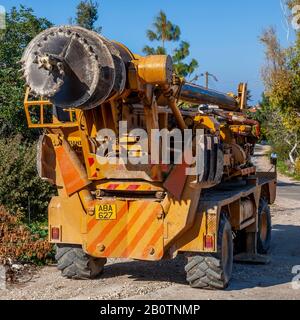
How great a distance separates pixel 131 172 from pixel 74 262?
1.66 meters

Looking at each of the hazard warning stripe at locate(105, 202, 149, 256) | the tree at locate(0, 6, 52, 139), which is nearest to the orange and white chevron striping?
the hazard warning stripe at locate(105, 202, 149, 256)

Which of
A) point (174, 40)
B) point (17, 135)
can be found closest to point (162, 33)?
point (174, 40)

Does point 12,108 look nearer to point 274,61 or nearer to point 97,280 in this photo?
point 97,280

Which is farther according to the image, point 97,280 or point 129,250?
point 97,280

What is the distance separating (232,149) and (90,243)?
3323 mm

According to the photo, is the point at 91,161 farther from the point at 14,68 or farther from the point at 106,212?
the point at 14,68

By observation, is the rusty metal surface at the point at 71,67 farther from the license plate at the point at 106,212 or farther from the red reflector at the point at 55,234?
the red reflector at the point at 55,234

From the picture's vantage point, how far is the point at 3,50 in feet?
58.4

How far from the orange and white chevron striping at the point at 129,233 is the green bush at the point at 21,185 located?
5.13m

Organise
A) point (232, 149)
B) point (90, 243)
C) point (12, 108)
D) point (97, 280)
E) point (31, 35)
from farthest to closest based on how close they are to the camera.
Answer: point (31, 35) < point (12, 108) < point (232, 149) < point (97, 280) < point (90, 243)

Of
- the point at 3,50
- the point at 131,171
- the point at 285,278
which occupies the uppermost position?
the point at 3,50

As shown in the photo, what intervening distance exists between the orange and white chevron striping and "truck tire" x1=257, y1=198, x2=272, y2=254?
158 inches
